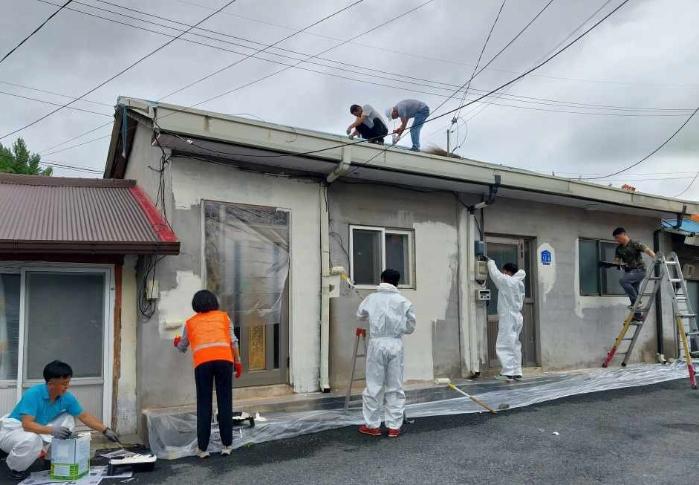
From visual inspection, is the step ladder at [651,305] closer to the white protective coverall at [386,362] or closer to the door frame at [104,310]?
the white protective coverall at [386,362]

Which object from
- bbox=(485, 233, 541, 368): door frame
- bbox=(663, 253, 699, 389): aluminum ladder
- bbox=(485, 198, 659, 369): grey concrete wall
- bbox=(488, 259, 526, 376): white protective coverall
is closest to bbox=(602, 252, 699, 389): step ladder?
bbox=(663, 253, 699, 389): aluminum ladder

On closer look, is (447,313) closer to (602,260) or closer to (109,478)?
(602,260)

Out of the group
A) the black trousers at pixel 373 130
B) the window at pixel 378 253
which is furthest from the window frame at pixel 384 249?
the black trousers at pixel 373 130

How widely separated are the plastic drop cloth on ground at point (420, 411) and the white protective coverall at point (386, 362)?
0.64m

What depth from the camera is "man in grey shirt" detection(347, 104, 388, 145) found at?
968cm

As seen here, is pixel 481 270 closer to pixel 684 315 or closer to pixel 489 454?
pixel 684 315

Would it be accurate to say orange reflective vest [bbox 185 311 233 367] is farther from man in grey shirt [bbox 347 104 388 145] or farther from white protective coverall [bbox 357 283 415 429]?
man in grey shirt [bbox 347 104 388 145]

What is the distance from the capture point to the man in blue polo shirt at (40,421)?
495cm

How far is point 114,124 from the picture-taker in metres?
7.98

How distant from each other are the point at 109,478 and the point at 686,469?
4.95 metres

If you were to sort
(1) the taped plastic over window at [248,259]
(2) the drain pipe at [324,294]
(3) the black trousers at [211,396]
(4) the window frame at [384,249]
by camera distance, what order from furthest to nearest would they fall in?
(4) the window frame at [384,249] < (2) the drain pipe at [324,294] < (1) the taped plastic over window at [248,259] < (3) the black trousers at [211,396]

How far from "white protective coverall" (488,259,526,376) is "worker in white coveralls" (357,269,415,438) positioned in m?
2.65

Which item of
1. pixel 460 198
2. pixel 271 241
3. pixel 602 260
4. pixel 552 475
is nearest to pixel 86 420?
pixel 271 241

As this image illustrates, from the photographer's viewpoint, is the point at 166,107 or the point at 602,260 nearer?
the point at 166,107
